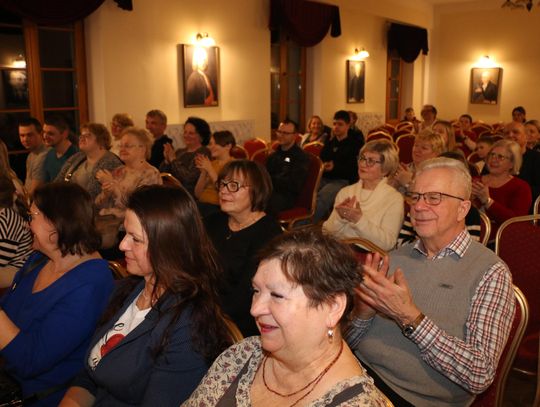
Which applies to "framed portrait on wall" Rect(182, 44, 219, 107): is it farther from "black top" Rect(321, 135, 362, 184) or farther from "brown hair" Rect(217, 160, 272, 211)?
"brown hair" Rect(217, 160, 272, 211)

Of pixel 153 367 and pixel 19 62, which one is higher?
pixel 19 62

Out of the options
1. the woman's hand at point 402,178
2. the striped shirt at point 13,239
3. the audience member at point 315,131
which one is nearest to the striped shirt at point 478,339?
the striped shirt at point 13,239

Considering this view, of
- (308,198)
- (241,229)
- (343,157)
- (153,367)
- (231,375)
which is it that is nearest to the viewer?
(231,375)

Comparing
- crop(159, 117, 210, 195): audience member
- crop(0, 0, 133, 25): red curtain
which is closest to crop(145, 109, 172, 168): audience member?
crop(159, 117, 210, 195): audience member

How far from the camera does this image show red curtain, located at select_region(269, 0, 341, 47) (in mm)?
9484

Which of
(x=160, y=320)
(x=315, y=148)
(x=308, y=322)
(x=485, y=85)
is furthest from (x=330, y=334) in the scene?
(x=485, y=85)

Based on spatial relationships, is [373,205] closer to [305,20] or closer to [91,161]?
[91,161]

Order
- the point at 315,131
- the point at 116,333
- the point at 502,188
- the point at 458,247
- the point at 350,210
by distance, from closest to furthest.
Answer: the point at 116,333, the point at 458,247, the point at 350,210, the point at 502,188, the point at 315,131

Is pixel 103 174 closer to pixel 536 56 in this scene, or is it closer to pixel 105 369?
pixel 105 369

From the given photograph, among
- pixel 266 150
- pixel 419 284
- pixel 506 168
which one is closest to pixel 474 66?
pixel 266 150

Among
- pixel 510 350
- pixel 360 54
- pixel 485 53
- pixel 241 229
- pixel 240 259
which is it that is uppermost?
pixel 485 53

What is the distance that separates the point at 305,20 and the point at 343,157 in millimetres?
4679

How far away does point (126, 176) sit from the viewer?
167 inches

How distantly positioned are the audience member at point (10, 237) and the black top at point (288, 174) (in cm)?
251
